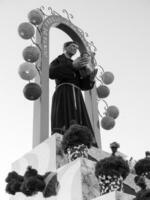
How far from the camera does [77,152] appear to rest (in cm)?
329

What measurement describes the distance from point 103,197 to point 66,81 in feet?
7.66

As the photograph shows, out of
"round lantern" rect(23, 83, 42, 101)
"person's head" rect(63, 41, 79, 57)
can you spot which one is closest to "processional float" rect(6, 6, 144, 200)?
"round lantern" rect(23, 83, 42, 101)

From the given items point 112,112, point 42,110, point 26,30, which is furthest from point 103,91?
point 26,30

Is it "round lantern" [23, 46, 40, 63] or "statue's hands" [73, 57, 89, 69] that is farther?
"statue's hands" [73, 57, 89, 69]

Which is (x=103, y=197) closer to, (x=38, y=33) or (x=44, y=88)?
(x=44, y=88)

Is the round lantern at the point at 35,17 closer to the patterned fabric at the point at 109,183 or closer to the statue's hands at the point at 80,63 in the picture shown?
the statue's hands at the point at 80,63

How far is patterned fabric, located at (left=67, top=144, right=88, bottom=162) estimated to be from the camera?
329 cm

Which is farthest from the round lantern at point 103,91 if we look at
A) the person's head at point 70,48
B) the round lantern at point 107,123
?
the person's head at point 70,48

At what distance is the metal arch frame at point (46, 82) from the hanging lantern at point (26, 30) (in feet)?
0.86

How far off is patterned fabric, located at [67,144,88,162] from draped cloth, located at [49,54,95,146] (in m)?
1.01

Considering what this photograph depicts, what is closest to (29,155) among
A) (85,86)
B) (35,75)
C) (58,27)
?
(35,75)

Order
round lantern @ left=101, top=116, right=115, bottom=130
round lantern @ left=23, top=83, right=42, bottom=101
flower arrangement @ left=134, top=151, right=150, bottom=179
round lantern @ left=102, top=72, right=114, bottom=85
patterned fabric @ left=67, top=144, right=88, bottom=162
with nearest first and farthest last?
patterned fabric @ left=67, top=144, right=88, bottom=162 → flower arrangement @ left=134, top=151, right=150, bottom=179 → round lantern @ left=23, top=83, right=42, bottom=101 → round lantern @ left=101, top=116, right=115, bottom=130 → round lantern @ left=102, top=72, right=114, bottom=85

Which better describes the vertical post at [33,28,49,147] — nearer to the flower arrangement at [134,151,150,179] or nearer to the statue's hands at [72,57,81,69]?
the statue's hands at [72,57,81,69]

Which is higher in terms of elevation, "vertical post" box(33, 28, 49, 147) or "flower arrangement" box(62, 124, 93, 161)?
"vertical post" box(33, 28, 49, 147)
